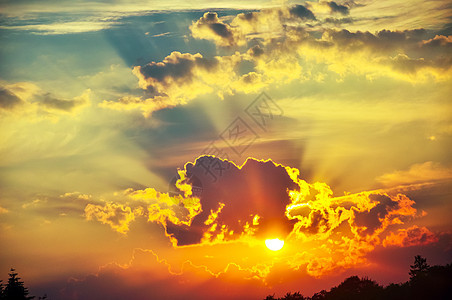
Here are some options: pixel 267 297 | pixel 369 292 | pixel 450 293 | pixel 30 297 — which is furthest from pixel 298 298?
pixel 30 297

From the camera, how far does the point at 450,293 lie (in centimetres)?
11569

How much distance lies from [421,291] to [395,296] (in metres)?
7.47

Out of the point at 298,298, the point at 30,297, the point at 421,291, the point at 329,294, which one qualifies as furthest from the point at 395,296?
the point at 30,297

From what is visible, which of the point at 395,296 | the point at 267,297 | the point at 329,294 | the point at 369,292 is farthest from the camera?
the point at 267,297

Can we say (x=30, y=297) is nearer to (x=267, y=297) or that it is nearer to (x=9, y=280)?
(x=9, y=280)

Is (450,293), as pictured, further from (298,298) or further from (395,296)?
(298,298)

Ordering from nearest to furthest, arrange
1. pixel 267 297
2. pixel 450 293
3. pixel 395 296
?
pixel 450 293 → pixel 395 296 → pixel 267 297

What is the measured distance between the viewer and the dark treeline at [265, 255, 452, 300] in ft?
385

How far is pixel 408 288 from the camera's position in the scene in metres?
122

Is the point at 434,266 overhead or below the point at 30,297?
overhead

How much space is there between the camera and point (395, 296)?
406 feet

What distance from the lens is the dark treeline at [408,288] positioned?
385 feet

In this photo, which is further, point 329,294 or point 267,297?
point 267,297

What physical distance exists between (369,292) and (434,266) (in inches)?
796
